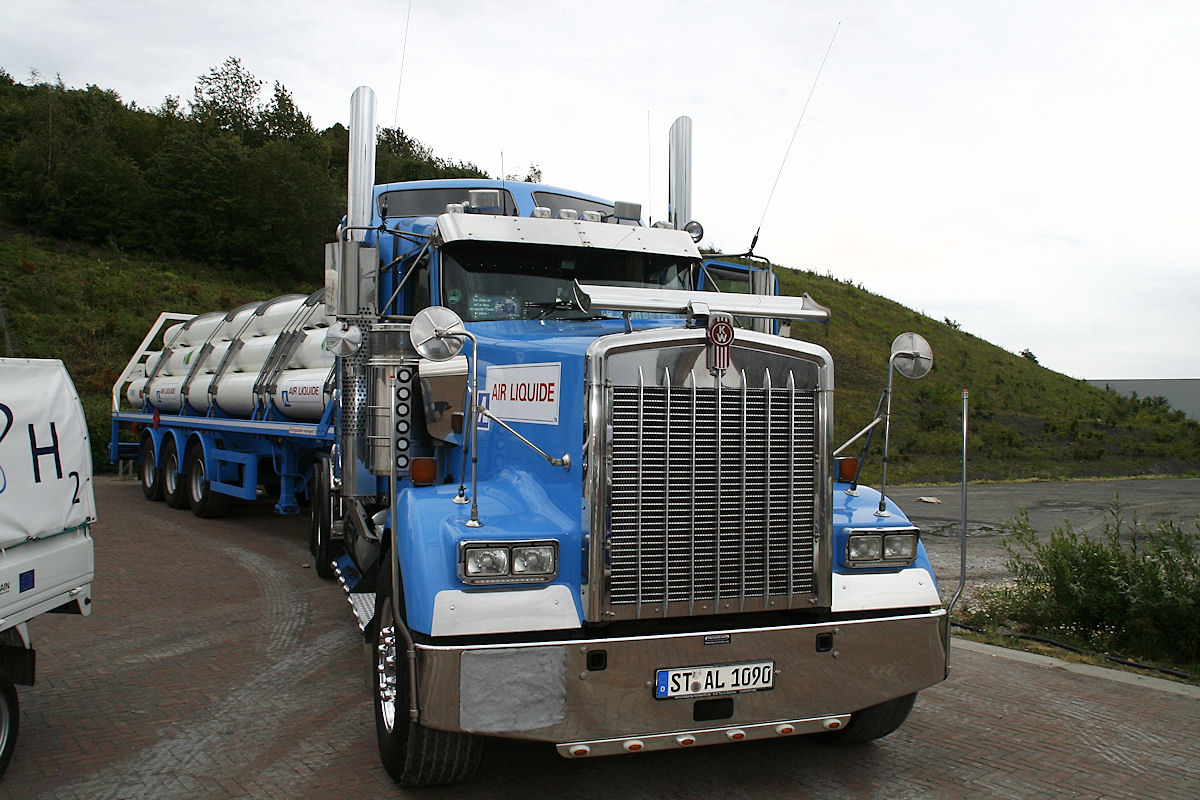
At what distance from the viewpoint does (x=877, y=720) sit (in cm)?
456

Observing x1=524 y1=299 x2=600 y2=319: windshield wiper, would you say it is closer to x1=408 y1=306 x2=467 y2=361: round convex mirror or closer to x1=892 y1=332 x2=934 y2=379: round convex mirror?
x1=408 y1=306 x2=467 y2=361: round convex mirror

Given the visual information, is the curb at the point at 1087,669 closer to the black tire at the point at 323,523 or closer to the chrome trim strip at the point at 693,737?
the chrome trim strip at the point at 693,737

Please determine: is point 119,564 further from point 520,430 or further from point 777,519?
point 777,519

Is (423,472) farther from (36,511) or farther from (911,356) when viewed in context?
(911,356)

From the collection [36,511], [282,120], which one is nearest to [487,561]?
[36,511]

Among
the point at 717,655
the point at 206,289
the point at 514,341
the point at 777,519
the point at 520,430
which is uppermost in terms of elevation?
the point at 206,289

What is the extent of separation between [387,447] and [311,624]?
2391mm

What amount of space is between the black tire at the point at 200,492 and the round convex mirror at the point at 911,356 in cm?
1083

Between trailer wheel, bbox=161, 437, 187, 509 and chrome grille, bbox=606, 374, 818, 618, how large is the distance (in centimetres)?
1210

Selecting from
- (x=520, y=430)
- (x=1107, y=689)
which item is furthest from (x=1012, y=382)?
(x=520, y=430)

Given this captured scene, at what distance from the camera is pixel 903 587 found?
13.9 feet

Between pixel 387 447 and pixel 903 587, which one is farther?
pixel 387 447

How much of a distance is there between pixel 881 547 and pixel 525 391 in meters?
1.83

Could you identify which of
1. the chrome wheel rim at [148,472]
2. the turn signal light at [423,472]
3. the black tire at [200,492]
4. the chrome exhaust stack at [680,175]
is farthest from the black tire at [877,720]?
the chrome wheel rim at [148,472]
